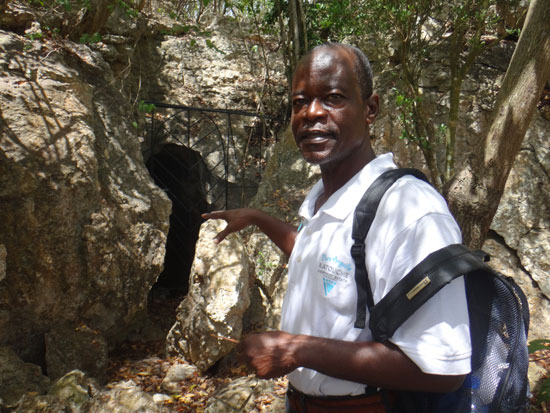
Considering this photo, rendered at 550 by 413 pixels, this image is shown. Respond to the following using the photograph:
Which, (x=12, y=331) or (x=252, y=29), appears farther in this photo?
(x=252, y=29)

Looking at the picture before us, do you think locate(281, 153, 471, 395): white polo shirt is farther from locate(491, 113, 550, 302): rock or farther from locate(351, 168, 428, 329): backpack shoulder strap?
locate(491, 113, 550, 302): rock

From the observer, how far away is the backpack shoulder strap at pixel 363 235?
1214 millimetres

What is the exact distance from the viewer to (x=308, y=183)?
5910mm

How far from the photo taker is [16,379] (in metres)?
3.36

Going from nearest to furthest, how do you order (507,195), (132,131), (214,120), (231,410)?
(231,410) < (132,131) < (507,195) < (214,120)

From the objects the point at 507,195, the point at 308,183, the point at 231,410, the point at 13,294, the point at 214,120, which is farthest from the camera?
the point at 214,120

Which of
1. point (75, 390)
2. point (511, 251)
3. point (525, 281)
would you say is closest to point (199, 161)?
point (75, 390)

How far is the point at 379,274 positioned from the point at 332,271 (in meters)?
0.17

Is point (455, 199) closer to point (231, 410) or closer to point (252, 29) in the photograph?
point (231, 410)

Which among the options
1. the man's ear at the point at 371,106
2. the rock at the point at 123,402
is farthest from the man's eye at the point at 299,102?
the rock at the point at 123,402

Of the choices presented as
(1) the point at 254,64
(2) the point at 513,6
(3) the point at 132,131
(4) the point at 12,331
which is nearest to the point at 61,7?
(3) the point at 132,131

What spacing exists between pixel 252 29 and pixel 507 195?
470cm

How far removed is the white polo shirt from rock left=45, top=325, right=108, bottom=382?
314cm

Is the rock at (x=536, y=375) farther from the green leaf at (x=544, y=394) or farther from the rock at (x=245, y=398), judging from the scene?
the rock at (x=245, y=398)
